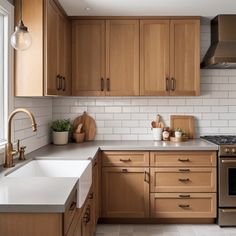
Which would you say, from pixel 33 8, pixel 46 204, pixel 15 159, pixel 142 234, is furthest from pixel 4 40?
pixel 142 234

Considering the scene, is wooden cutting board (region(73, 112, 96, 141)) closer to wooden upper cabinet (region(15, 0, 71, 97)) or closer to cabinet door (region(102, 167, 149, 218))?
cabinet door (region(102, 167, 149, 218))

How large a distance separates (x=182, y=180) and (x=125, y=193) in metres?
0.62

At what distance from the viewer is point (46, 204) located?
1539mm

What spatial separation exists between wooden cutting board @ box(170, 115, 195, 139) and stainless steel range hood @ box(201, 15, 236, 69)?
70cm

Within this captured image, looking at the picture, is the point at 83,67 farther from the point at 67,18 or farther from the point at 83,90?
the point at 67,18

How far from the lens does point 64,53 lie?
3682 mm

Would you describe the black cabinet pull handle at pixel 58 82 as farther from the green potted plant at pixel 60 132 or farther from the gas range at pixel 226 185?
the gas range at pixel 226 185

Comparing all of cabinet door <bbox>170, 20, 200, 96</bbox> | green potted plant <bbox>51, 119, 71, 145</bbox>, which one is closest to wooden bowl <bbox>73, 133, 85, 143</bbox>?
green potted plant <bbox>51, 119, 71, 145</bbox>

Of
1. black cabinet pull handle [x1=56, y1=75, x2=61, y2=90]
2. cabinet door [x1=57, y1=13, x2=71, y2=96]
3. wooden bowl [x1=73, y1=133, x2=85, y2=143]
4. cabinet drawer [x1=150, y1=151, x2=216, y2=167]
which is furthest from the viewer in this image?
wooden bowl [x1=73, y1=133, x2=85, y2=143]

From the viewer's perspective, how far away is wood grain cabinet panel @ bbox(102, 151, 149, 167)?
3641 millimetres

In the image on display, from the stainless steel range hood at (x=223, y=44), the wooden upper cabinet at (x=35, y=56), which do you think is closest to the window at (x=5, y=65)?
the wooden upper cabinet at (x=35, y=56)

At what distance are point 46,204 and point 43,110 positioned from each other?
2398mm

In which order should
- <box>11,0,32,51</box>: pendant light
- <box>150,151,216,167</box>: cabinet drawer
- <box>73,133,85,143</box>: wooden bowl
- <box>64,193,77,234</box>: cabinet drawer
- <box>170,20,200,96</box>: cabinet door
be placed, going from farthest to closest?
<box>73,133,85,143</box>: wooden bowl, <box>170,20,200,96</box>: cabinet door, <box>150,151,216,167</box>: cabinet drawer, <box>11,0,32,51</box>: pendant light, <box>64,193,77,234</box>: cabinet drawer

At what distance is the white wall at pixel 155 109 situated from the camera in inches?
167
